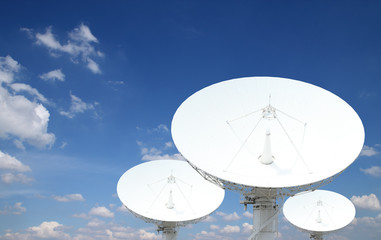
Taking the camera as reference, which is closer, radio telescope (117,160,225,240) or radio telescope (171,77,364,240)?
radio telescope (171,77,364,240)

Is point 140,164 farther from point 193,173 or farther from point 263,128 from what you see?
point 263,128

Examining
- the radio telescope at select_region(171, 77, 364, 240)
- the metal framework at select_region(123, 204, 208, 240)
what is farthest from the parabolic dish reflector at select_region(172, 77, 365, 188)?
the metal framework at select_region(123, 204, 208, 240)

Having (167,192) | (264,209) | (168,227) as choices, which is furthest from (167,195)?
(264,209)

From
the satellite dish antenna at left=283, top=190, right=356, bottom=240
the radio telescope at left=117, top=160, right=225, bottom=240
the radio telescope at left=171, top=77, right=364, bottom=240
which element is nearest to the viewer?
the radio telescope at left=171, top=77, right=364, bottom=240

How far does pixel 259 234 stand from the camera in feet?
90.2

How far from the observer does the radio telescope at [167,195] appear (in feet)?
130

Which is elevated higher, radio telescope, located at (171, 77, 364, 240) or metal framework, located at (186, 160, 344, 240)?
radio telescope, located at (171, 77, 364, 240)

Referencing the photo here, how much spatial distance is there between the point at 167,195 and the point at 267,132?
1885cm

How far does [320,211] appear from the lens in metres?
48.2

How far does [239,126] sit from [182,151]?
5421mm

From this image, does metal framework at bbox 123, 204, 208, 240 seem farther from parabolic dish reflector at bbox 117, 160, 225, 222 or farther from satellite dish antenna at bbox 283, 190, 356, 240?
satellite dish antenna at bbox 283, 190, 356, 240

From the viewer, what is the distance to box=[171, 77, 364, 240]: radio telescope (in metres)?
25.5

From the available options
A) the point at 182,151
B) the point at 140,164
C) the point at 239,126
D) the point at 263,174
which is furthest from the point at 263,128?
the point at 140,164

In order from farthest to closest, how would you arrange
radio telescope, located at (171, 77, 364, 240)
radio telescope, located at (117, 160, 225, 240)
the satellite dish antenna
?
1. the satellite dish antenna
2. radio telescope, located at (117, 160, 225, 240)
3. radio telescope, located at (171, 77, 364, 240)
